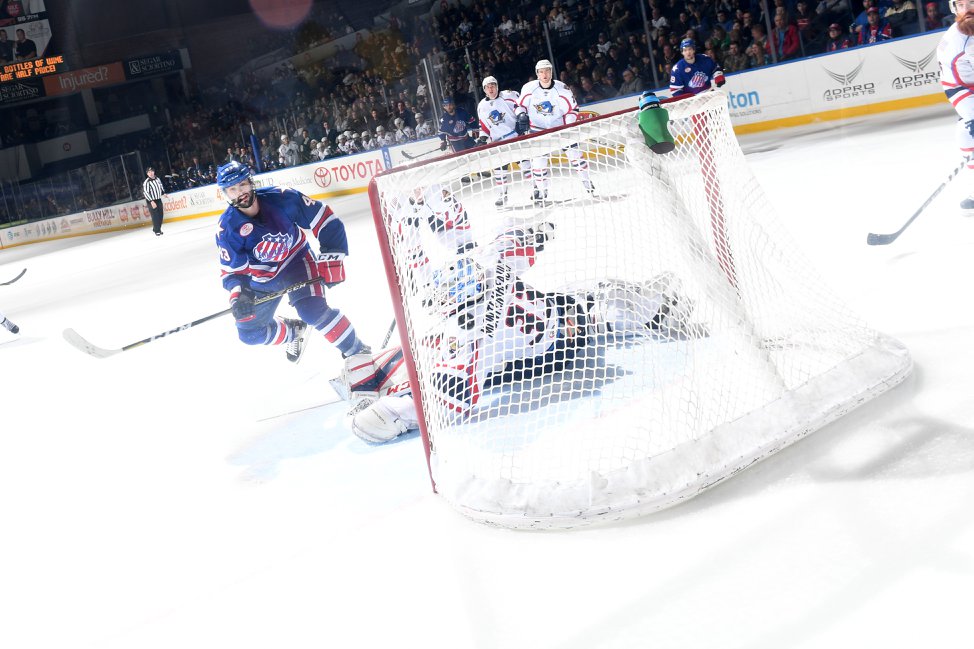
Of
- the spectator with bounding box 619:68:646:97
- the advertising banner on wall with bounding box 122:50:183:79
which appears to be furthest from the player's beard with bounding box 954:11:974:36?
the advertising banner on wall with bounding box 122:50:183:79

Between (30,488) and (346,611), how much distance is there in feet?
6.70

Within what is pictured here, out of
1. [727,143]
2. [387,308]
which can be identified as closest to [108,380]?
[387,308]

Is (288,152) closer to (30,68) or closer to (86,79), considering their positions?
(30,68)

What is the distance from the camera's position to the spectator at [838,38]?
32.3 ft

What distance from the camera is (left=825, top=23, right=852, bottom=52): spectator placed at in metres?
9.86

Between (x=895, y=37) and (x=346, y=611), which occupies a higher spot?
(x=895, y=37)

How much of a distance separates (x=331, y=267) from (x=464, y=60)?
10846 millimetres

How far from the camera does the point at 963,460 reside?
2172mm

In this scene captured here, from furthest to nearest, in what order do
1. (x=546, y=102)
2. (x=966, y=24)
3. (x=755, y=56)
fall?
(x=755, y=56) < (x=546, y=102) < (x=966, y=24)

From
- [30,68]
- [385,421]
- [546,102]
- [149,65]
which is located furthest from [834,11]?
[149,65]

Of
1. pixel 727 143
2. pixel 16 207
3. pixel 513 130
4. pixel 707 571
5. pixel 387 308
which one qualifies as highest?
pixel 16 207

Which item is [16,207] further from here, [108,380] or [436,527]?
[436,527]

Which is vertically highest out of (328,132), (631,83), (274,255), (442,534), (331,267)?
(328,132)

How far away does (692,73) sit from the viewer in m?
8.00
